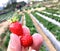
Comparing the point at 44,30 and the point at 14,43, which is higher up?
the point at 14,43

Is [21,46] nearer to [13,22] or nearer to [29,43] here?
[29,43]

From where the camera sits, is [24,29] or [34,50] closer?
[34,50]

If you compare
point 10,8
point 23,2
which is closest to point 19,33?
point 10,8

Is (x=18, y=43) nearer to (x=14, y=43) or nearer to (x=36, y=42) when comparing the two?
(x=14, y=43)

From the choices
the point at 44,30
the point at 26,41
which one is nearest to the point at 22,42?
the point at 26,41

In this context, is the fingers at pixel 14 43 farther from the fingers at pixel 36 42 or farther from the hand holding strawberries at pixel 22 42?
the fingers at pixel 36 42

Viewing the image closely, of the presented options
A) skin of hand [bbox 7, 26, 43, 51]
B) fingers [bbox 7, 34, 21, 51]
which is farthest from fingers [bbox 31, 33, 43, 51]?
fingers [bbox 7, 34, 21, 51]

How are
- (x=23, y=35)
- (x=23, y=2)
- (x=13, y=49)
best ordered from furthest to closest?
1. (x=23, y=2)
2. (x=23, y=35)
3. (x=13, y=49)

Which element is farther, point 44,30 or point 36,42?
point 44,30
